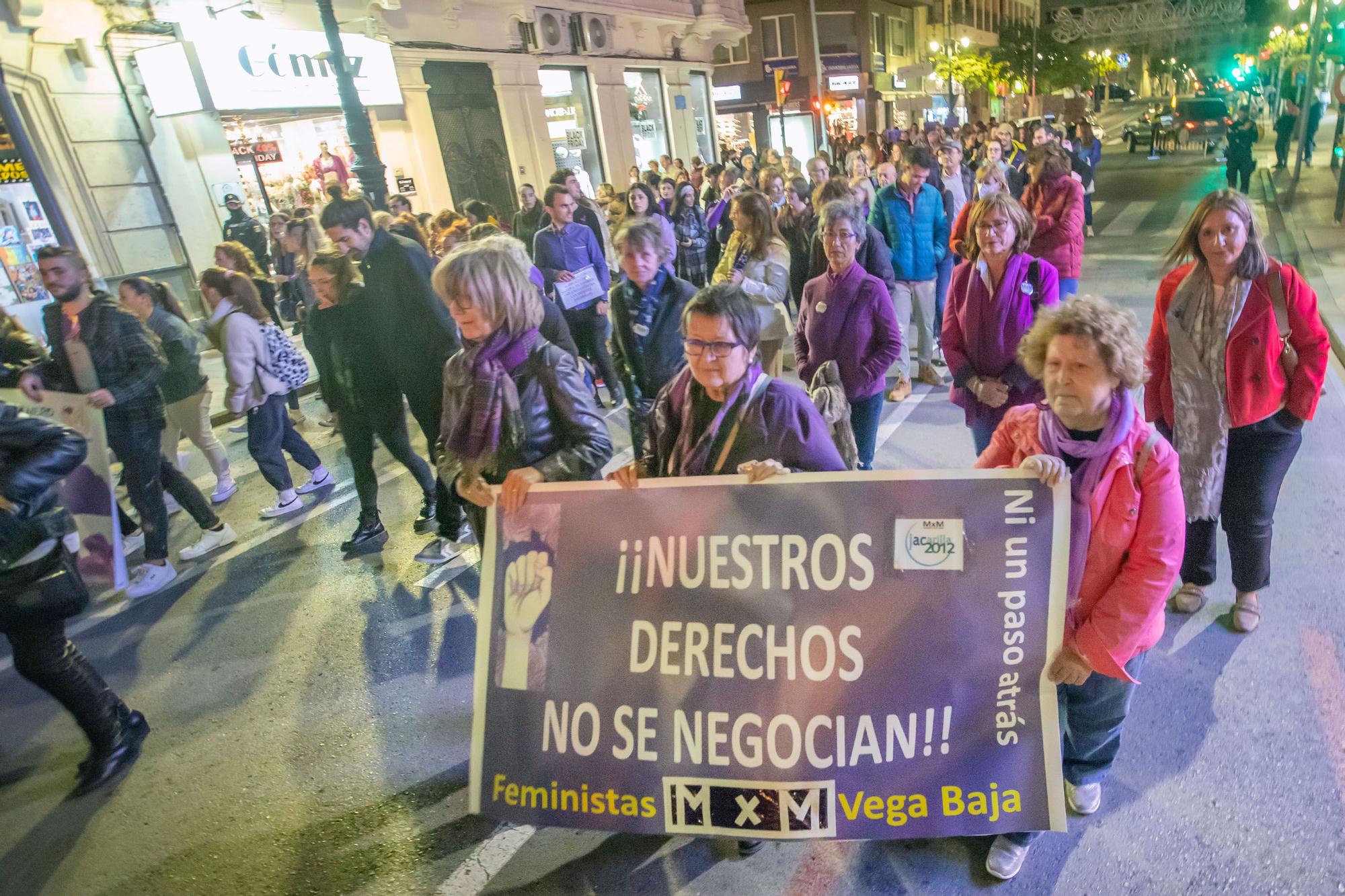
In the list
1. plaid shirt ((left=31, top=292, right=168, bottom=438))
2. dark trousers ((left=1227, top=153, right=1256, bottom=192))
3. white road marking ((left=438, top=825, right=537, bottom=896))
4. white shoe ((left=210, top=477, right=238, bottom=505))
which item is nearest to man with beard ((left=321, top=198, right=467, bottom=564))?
plaid shirt ((left=31, top=292, right=168, bottom=438))

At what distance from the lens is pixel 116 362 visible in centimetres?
450

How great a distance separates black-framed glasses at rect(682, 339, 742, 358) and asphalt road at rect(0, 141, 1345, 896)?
180 centimetres

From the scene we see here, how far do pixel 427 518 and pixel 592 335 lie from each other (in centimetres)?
245

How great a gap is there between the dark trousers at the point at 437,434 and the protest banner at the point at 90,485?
1.71m

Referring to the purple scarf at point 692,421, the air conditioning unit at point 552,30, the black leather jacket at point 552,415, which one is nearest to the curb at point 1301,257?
the purple scarf at point 692,421

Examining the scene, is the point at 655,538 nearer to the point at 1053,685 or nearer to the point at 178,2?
the point at 1053,685

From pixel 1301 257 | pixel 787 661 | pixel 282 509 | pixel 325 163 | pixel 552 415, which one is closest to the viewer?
pixel 787 661

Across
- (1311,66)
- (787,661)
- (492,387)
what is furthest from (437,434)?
(1311,66)

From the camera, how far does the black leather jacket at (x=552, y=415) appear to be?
2912mm

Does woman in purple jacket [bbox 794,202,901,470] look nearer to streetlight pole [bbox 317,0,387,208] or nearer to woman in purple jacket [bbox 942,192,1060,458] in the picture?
woman in purple jacket [bbox 942,192,1060,458]

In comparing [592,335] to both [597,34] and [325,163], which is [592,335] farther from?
[597,34]

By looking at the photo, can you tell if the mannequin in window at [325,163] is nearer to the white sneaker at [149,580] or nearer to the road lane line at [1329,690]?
the white sneaker at [149,580]

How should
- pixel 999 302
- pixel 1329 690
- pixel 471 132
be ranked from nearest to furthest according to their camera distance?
pixel 1329 690 < pixel 999 302 < pixel 471 132

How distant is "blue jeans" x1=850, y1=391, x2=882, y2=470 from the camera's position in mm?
4270
